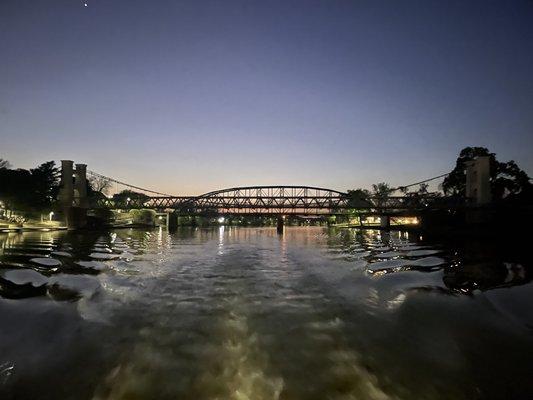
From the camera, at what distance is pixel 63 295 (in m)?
10.4

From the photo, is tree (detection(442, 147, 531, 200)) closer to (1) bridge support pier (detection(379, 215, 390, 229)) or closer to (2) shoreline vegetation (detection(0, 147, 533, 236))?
(2) shoreline vegetation (detection(0, 147, 533, 236))

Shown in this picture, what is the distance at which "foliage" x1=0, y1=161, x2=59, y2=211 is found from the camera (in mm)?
75875

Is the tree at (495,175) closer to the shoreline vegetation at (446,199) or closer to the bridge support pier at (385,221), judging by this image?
the shoreline vegetation at (446,199)

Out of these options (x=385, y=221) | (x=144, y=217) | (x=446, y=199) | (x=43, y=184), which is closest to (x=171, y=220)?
(x=144, y=217)

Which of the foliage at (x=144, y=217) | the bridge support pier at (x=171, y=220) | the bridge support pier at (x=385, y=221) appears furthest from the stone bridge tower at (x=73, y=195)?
the bridge support pier at (x=385, y=221)

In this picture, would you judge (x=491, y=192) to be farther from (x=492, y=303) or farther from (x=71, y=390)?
(x=71, y=390)

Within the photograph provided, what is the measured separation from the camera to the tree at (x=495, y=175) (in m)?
76.4

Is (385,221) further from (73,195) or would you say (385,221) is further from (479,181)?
(73,195)

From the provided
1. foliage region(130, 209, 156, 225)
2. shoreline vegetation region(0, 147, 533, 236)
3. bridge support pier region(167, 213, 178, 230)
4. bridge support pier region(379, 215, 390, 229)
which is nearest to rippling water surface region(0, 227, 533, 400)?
shoreline vegetation region(0, 147, 533, 236)

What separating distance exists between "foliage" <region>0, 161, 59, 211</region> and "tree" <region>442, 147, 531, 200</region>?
4564 inches

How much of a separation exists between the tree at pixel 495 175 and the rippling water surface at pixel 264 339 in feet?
254

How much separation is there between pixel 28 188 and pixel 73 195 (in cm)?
1256

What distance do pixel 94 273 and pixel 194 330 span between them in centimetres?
979

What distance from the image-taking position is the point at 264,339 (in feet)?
22.8
